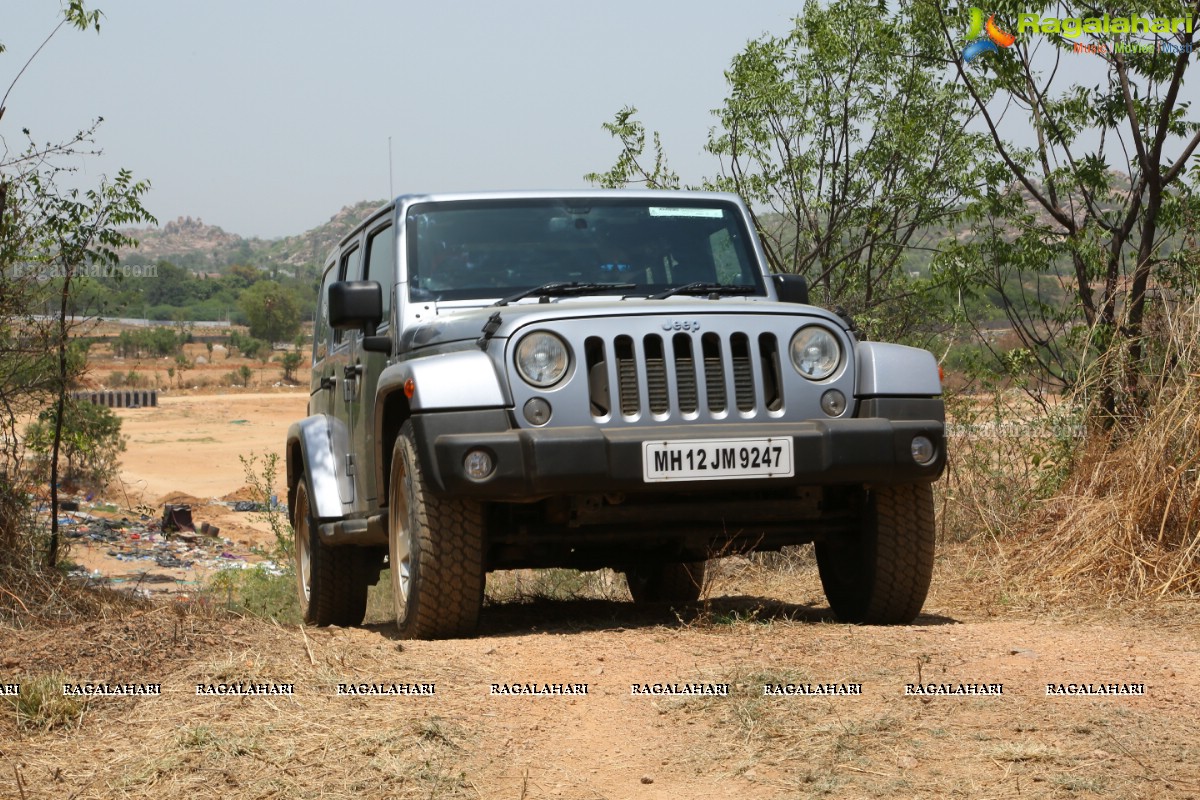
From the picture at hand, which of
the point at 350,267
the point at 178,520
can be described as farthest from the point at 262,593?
the point at 178,520

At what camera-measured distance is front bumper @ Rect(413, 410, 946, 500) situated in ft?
15.8

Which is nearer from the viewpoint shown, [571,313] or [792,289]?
[571,313]

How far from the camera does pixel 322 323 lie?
326 inches

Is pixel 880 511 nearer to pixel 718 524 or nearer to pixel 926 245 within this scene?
pixel 718 524

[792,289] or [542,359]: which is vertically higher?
[792,289]

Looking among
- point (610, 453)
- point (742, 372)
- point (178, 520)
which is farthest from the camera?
point (178, 520)

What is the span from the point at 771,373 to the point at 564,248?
1314 mm

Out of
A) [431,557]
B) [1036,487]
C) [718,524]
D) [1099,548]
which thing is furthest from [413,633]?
[1036,487]

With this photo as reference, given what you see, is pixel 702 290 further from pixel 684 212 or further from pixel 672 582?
pixel 672 582

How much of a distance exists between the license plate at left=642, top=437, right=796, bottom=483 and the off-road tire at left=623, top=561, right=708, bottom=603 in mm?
2661

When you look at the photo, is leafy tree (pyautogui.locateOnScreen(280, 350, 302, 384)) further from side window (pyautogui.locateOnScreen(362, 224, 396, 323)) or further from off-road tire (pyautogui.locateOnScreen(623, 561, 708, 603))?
side window (pyautogui.locateOnScreen(362, 224, 396, 323))

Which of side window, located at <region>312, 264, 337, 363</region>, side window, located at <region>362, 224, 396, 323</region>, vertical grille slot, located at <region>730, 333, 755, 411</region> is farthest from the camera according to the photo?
side window, located at <region>312, 264, 337, 363</region>

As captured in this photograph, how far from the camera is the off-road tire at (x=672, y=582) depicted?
25.3 feet

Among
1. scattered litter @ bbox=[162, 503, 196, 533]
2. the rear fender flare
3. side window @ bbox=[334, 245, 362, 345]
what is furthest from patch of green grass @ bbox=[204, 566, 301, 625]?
scattered litter @ bbox=[162, 503, 196, 533]
